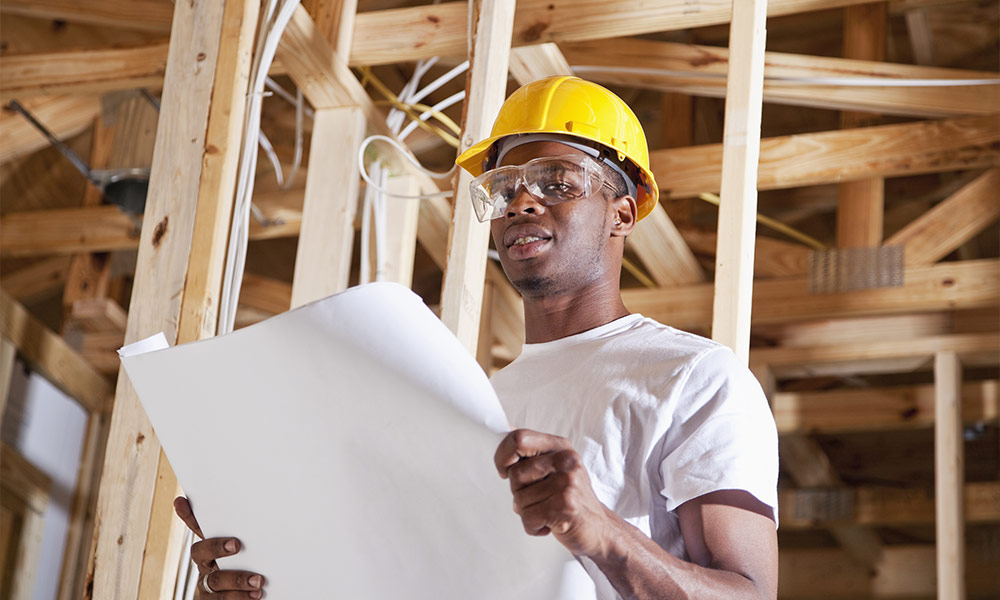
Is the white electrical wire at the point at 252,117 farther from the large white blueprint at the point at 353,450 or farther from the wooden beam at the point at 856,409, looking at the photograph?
the wooden beam at the point at 856,409

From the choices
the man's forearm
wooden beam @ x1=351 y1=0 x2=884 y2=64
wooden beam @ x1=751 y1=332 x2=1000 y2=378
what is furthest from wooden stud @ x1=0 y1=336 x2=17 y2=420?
the man's forearm

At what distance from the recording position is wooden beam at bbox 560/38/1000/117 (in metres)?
3.33

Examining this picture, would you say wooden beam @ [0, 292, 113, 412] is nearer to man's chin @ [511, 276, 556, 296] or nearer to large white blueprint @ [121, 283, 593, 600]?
man's chin @ [511, 276, 556, 296]

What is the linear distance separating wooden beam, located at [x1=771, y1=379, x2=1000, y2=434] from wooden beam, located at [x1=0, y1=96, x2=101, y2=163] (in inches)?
100

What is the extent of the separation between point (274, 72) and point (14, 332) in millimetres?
1910

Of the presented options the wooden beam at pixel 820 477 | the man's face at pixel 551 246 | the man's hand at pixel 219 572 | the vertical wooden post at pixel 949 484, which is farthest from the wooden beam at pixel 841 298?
the man's hand at pixel 219 572

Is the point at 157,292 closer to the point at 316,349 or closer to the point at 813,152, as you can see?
the point at 316,349

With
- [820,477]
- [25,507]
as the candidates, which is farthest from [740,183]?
[25,507]

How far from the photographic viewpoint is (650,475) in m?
1.40

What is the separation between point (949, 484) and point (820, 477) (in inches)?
49.4

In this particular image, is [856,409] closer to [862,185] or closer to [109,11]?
[862,185]

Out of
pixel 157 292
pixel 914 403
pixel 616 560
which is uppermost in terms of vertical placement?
pixel 914 403

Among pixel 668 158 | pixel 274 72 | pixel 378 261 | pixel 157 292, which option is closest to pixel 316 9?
pixel 274 72

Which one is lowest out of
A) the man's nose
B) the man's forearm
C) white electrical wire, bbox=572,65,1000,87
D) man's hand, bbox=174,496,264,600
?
the man's forearm
